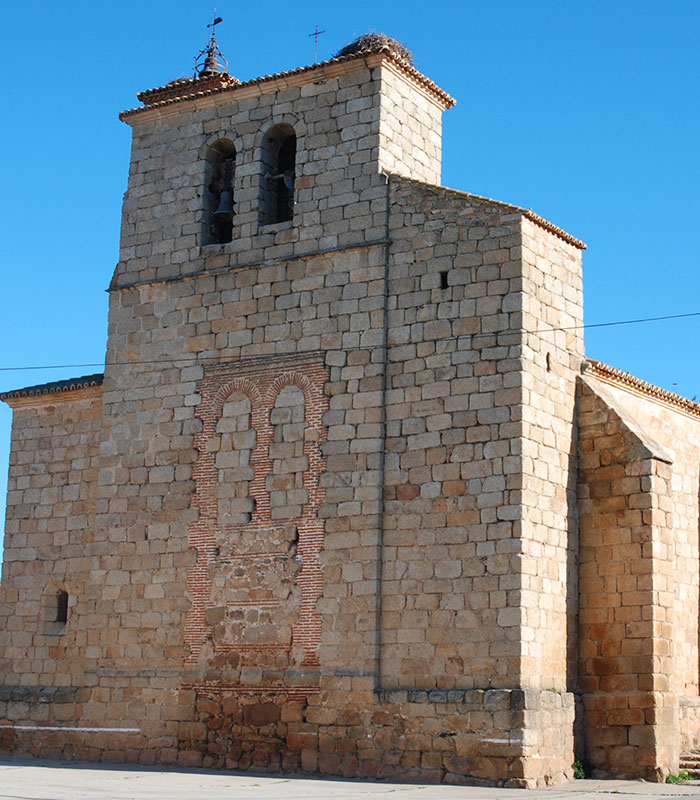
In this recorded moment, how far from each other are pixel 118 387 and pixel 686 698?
833 cm

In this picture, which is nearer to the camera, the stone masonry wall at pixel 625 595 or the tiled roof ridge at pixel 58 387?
the stone masonry wall at pixel 625 595

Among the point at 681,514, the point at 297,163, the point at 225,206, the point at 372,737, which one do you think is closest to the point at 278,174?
the point at 297,163

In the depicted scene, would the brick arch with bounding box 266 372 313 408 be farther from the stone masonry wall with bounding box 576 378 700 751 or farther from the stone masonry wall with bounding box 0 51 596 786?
the stone masonry wall with bounding box 576 378 700 751

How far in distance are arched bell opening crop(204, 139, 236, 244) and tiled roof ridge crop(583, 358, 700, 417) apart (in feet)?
17.1

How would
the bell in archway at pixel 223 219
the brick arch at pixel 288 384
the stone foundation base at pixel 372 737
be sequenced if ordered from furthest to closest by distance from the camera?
the bell in archway at pixel 223 219 → the brick arch at pixel 288 384 → the stone foundation base at pixel 372 737

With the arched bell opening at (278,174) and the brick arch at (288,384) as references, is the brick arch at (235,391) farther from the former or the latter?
the arched bell opening at (278,174)

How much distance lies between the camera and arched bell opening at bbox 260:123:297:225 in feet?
53.9

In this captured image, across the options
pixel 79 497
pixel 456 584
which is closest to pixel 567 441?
pixel 456 584

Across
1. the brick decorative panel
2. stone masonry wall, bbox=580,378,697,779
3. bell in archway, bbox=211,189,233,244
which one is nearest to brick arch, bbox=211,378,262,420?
the brick decorative panel

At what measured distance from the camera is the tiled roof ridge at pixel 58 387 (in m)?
17.4

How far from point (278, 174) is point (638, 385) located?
5490 mm

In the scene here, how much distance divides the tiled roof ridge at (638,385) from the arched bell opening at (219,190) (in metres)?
5.22

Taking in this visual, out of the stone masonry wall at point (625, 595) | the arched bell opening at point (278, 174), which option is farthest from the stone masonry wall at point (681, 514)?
the arched bell opening at point (278, 174)

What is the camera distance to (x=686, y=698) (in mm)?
15484
